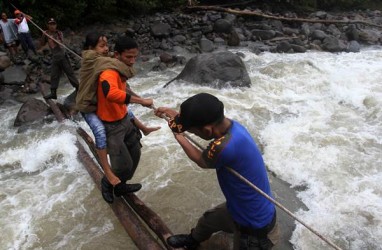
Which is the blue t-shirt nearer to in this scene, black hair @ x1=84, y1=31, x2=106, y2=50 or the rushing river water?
the rushing river water

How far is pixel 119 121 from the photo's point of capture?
437 centimetres

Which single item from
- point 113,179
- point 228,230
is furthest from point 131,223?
point 228,230

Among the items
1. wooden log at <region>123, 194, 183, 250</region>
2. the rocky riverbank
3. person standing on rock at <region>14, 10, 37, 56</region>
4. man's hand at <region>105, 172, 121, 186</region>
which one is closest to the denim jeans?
man's hand at <region>105, 172, 121, 186</region>

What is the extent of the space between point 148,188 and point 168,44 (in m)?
10.4

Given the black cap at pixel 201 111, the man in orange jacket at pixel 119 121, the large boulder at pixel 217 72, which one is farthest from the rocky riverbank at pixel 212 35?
the black cap at pixel 201 111

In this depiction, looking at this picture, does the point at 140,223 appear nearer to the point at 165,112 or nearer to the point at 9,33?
the point at 165,112

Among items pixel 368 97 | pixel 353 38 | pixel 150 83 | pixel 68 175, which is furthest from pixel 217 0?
pixel 68 175

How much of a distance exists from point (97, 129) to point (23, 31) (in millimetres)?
9437

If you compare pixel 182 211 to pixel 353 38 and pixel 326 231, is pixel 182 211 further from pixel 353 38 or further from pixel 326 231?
pixel 353 38

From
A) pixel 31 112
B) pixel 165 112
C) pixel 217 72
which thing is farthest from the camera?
pixel 217 72

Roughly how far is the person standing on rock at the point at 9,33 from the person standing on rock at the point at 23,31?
31cm

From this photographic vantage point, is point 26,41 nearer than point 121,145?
No

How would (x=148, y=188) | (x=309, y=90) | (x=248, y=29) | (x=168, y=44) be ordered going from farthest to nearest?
(x=248, y=29) < (x=168, y=44) < (x=309, y=90) < (x=148, y=188)

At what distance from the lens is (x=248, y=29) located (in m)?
17.5
